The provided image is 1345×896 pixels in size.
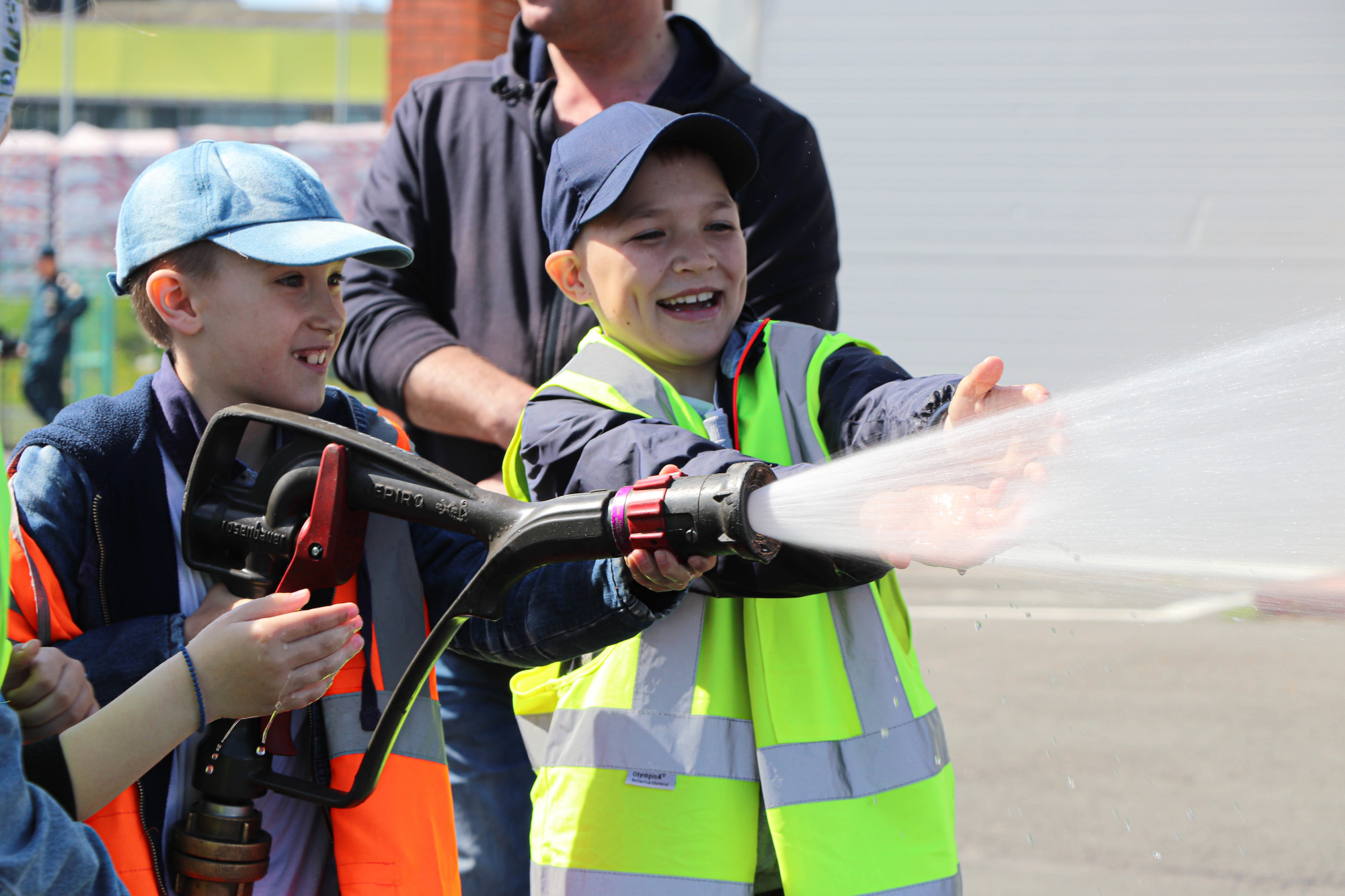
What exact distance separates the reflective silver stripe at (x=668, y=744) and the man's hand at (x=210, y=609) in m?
0.53

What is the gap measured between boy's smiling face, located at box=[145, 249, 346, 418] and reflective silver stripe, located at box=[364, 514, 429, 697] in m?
0.24

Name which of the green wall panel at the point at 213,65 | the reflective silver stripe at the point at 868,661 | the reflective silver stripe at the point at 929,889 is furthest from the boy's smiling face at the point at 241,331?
the green wall panel at the point at 213,65

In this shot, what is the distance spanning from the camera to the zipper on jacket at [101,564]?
1.62 meters

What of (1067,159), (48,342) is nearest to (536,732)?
(1067,159)

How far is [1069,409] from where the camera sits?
168 cm

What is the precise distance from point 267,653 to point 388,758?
301mm

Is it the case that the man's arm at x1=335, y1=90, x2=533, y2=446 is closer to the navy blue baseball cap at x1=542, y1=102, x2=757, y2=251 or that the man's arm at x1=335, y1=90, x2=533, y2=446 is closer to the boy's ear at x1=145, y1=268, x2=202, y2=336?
the navy blue baseball cap at x1=542, y1=102, x2=757, y2=251

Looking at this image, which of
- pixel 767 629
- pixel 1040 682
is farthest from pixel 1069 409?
pixel 1040 682

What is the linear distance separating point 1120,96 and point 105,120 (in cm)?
2603

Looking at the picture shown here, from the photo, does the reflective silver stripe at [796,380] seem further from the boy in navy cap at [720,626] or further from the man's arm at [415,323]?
the man's arm at [415,323]

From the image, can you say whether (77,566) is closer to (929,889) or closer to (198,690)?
(198,690)

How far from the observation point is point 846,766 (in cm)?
171

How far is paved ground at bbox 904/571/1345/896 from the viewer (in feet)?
13.0

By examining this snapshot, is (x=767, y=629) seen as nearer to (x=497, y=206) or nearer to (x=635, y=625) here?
(x=635, y=625)
